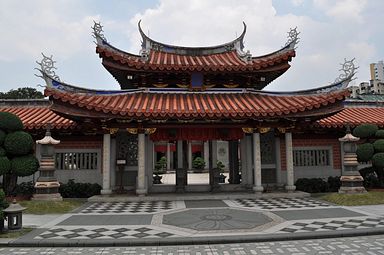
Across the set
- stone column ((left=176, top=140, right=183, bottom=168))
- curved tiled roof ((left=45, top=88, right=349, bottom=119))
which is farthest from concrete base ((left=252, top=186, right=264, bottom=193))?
stone column ((left=176, top=140, right=183, bottom=168))

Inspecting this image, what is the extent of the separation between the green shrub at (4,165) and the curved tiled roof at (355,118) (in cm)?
1337

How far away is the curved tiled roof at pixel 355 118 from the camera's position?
1511 cm

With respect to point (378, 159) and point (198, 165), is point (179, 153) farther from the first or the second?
→ point (198, 165)

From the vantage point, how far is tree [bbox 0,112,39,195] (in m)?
11.7

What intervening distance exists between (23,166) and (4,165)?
2.03ft

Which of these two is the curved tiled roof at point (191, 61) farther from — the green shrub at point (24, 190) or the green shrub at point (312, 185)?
the green shrub at point (24, 190)

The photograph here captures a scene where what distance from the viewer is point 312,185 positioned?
14406 millimetres

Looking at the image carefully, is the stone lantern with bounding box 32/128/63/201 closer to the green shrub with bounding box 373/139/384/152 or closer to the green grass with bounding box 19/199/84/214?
the green grass with bounding box 19/199/84/214

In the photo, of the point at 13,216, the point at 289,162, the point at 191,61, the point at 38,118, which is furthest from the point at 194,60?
the point at 13,216

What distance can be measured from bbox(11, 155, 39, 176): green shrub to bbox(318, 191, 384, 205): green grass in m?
11.4

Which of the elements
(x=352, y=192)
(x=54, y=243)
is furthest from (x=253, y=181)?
(x=54, y=243)

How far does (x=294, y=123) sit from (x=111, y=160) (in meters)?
8.32

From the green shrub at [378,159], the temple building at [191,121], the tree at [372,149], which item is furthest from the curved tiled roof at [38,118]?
the green shrub at [378,159]

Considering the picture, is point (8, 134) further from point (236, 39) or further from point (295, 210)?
point (236, 39)
